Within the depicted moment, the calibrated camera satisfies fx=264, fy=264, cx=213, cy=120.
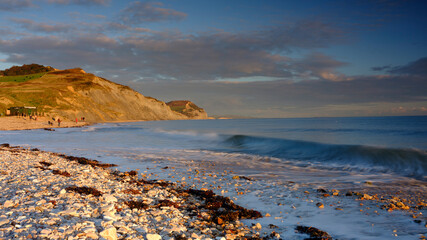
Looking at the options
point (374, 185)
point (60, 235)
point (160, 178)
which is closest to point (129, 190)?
point (160, 178)

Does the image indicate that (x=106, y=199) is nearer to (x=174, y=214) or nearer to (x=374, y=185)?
(x=174, y=214)

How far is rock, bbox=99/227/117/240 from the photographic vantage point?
503cm

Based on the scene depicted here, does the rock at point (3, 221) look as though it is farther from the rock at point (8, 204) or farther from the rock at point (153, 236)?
the rock at point (153, 236)

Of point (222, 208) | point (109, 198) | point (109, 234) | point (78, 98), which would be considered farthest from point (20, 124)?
point (109, 234)

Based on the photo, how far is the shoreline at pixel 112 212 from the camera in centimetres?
527

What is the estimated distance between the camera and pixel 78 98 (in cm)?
12188

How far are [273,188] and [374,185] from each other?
4.57 metres

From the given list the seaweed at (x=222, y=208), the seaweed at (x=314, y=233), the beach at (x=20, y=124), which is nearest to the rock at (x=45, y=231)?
the seaweed at (x=222, y=208)

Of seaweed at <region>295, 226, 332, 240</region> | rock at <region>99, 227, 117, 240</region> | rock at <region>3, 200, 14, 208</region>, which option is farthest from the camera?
rock at <region>3, 200, 14, 208</region>

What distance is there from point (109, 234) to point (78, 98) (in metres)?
132

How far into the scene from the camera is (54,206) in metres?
6.54

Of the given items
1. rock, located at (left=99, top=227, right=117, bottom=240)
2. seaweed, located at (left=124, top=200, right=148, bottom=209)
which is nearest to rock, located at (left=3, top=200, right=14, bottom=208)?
seaweed, located at (left=124, top=200, right=148, bottom=209)

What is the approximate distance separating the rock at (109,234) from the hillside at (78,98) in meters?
97.8

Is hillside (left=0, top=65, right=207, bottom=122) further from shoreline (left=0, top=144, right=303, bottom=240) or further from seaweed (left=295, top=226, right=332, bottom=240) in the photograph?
seaweed (left=295, top=226, right=332, bottom=240)
